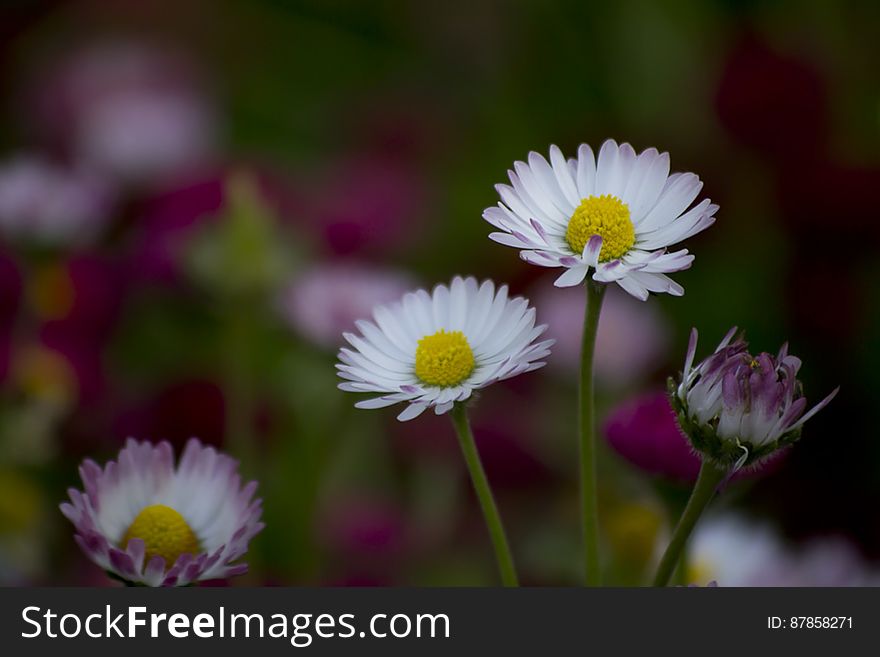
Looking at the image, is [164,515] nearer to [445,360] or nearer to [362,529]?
[445,360]

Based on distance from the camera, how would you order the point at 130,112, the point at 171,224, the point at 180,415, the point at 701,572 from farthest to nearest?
the point at 130,112 < the point at 171,224 < the point at 180,415 < the point at 701,572

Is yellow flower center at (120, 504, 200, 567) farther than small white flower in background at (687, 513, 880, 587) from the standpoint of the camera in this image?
No

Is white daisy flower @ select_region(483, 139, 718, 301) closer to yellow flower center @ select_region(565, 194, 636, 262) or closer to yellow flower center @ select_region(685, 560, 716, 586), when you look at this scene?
yellow flower center @ select_region(565, 194, 636, 262)

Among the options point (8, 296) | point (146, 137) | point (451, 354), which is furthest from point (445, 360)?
point (146, 137)

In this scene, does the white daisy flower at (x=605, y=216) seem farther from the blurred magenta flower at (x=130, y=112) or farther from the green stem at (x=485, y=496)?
the blurred magenta flower at (x=130, y=112)

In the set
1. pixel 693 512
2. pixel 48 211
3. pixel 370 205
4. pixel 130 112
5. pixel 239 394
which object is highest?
pixel 130 112

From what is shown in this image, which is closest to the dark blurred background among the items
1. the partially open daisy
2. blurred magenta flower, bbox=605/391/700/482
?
blurred magenta flower, bbox=605/391/700/482
